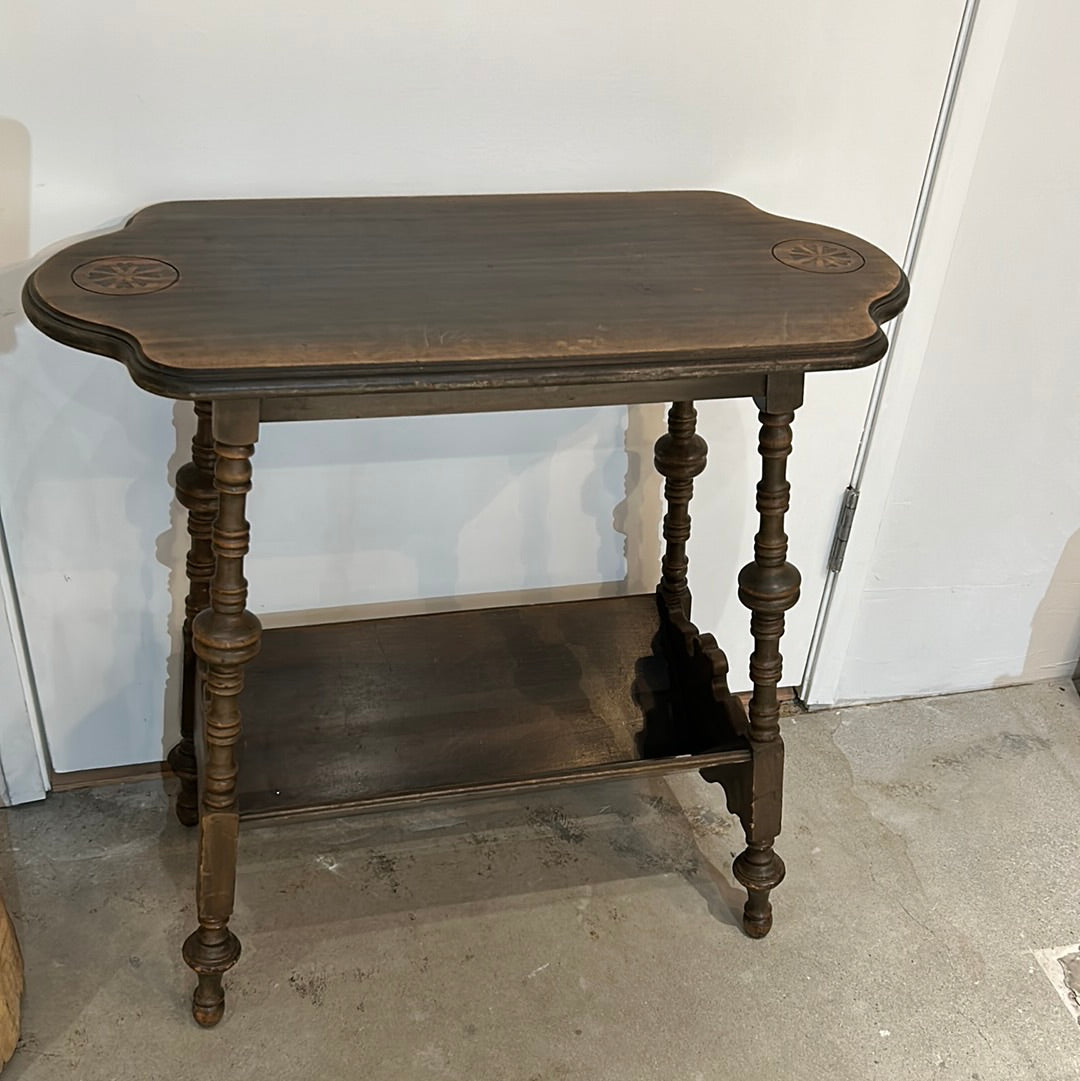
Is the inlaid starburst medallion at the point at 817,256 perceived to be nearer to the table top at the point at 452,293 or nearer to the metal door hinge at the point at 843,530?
the table top at the point at 452,293

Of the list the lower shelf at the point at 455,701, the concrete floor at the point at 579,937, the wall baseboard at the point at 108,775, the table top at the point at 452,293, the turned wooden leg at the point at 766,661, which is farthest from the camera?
the wall baseboard at the point at 108,775

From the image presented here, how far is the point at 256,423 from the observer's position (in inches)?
51.1

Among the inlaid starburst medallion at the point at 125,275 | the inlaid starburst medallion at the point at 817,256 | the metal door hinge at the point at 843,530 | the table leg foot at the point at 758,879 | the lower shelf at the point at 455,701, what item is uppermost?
the inlaid starburst medallion at the point at 817,256

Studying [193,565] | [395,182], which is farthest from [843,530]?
[193,565]

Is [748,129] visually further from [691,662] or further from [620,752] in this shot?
[620,752]

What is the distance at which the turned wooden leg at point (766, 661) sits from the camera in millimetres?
1535

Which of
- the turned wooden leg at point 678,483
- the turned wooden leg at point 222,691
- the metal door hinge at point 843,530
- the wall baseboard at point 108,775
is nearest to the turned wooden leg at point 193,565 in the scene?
the wall baseboard at point 108,775

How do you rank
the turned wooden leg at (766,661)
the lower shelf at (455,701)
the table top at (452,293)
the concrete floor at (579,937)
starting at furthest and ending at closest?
the lower shelf at (455,701) < the concrete floor at (579,937) < the turned wooden leg at (766,661) < the table top at (452,293)

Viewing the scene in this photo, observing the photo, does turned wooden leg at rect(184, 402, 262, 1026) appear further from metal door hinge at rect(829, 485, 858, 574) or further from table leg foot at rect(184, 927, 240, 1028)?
metal door hinge at rect(829, 485, 858, 574)

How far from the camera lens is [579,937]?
6.01 feet

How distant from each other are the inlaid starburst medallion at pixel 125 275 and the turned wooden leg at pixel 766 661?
0.71 m

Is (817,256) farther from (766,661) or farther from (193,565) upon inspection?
(193,565)

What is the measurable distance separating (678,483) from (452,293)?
0.62 metres

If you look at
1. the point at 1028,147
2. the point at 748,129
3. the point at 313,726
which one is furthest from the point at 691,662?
the point at 1028,147
